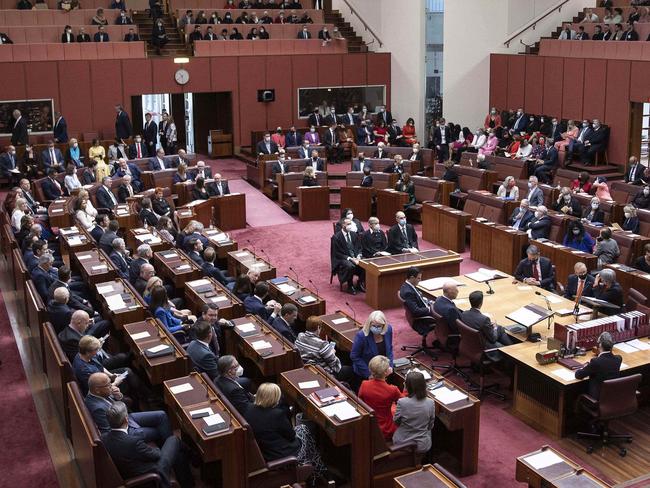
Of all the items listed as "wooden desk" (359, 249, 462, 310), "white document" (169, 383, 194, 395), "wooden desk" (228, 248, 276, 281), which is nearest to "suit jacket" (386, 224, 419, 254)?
"wooden desk" (359, 249, 462, 310)

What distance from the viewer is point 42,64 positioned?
22328 millimetres

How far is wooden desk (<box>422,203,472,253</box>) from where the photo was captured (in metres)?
15.1

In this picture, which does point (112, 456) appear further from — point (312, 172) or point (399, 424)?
point (312, 172)

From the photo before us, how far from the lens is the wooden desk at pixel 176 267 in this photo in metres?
11.2

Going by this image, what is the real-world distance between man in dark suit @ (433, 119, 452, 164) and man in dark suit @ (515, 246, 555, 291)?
11695 millimetres

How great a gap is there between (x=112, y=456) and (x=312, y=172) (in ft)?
39.2

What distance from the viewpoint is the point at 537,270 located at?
11.6 m

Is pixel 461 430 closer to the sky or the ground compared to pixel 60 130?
closer to the ground

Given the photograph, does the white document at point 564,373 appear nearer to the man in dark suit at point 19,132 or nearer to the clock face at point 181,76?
the man in dark suit at point 19,132

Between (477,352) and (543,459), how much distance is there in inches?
101

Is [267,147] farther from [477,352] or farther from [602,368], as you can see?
[602,368]

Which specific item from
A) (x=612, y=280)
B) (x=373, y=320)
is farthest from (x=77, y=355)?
(x=612, y=280)

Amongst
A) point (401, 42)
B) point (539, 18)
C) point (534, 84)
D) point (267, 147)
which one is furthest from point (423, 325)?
point (401, 42)

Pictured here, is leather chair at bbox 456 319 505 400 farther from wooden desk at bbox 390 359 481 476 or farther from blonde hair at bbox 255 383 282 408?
blonde hair at bbox 255 383 282 408
